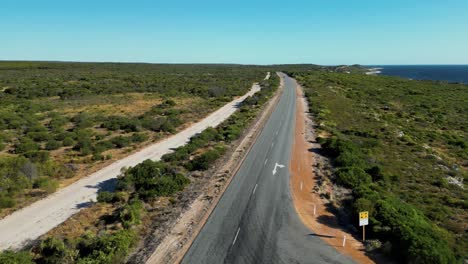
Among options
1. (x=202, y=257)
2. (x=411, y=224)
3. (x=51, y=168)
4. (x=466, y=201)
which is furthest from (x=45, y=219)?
(x=466, y=201)

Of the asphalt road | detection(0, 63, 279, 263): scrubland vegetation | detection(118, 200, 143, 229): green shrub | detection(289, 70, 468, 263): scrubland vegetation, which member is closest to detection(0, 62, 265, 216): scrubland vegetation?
detection(0, 63, 279, 263): scrubland vegetation

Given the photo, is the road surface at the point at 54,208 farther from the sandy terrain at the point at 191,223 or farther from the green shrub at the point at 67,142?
the green shrub at the point at 67,142

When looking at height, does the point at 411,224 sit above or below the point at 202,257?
above

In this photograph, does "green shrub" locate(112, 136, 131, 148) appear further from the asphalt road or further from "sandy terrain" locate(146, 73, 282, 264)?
the asphalt road

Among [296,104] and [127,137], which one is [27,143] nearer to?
[127,137]

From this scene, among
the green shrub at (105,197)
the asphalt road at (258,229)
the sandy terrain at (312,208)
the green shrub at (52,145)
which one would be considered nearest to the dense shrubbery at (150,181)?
the green shrub at (105,197)

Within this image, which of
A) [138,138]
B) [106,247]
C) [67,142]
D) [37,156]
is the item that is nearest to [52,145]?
[67,142]

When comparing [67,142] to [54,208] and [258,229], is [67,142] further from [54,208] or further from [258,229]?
[258,229]
